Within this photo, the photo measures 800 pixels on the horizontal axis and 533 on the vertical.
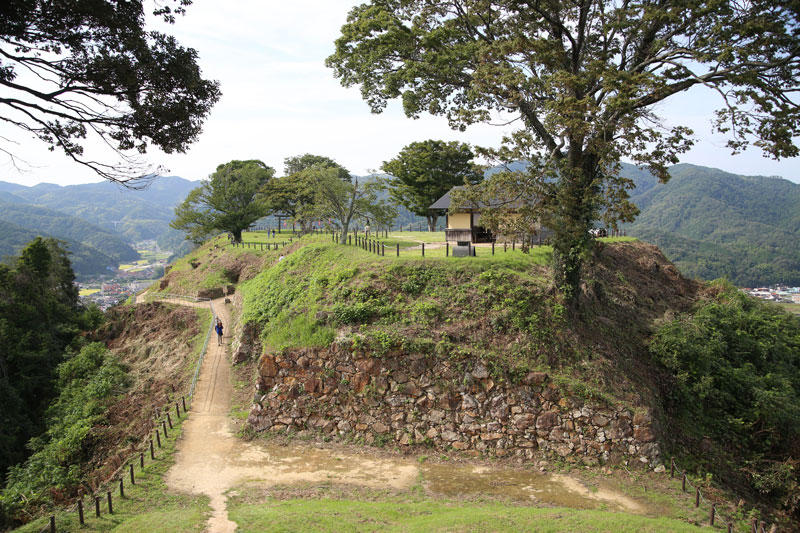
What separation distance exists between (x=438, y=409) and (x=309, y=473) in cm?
496

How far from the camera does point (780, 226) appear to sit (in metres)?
162

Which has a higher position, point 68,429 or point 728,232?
point 728,232

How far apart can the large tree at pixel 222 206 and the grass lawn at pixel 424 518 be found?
117 feet

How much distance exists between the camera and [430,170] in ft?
149

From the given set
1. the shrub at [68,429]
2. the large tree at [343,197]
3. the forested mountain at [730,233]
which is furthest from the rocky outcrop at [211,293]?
the forested mountain at [730,233]

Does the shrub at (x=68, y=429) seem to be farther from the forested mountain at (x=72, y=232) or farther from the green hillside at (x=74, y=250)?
the forested mountain at (x=72, y=232)

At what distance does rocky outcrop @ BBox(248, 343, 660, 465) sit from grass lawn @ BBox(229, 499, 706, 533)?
9.69ft

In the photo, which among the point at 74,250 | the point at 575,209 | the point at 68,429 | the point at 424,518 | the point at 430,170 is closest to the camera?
the point at 424,518

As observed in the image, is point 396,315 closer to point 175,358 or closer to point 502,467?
point 502,467

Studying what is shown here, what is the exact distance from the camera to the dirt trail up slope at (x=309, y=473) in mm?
12477

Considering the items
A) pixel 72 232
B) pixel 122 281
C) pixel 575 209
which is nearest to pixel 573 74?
pixel 575 209

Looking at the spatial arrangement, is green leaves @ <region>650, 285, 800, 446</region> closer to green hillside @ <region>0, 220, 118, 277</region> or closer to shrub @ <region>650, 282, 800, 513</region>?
shrub @ <region>650, 282, 800, 513</region>

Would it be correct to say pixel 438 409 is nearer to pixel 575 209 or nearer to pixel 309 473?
pixel 309 473

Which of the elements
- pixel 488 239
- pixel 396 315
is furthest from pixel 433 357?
pixel 488 239
